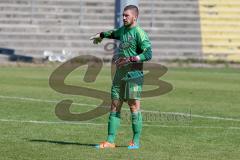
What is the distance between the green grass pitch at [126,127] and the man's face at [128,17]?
1.69 meters

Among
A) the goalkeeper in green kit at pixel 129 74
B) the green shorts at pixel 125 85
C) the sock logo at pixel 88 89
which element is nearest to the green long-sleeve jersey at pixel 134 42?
the goalkeeper in green kit at pixel 129 74

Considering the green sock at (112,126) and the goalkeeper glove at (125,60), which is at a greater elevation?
the goalkeeper glove at (125,60)

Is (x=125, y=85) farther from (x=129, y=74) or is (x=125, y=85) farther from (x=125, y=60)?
(x=125, y=60)

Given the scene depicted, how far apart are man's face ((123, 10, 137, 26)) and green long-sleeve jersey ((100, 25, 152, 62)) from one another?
6.1 inches

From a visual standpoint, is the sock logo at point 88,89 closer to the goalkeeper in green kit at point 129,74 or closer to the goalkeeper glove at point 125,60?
the goalkeeper in green kit at point 129,74

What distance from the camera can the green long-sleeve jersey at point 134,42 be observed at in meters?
10.4

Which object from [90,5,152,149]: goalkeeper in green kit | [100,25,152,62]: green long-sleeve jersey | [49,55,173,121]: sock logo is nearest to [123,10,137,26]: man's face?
[90,5,152,149]: goalkeeper in green kit

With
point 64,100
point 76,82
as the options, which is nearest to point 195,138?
point 64,100

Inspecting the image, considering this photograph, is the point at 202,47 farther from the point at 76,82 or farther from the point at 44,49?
the point at 76,82

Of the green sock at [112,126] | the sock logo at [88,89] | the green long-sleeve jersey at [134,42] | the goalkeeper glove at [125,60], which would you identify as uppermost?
the green long-sleeve jersey at [134,42]

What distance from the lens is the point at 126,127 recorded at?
42.6 feet

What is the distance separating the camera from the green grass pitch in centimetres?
998

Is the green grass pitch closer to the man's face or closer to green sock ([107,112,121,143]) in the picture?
green sock ([107,112,121,143])

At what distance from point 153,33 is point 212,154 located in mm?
26749
